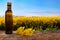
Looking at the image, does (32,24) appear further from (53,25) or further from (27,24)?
(53,25)

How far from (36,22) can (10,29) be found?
129cm

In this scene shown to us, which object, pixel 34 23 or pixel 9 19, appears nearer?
pixel 9 19

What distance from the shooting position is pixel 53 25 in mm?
4156

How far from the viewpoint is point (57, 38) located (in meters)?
2.25

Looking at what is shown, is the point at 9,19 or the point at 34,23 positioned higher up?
the point at 9,19

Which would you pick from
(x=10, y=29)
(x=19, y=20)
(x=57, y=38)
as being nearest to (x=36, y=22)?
(x=19, y=20)

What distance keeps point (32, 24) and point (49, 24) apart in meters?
0.40

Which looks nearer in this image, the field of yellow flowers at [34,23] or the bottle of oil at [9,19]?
the bottle of oil at [9,19]

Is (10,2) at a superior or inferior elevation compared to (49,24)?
superior

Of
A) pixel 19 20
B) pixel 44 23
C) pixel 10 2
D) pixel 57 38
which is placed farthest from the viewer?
pixel 44 23

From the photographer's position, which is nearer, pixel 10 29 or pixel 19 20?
pixel 10 29

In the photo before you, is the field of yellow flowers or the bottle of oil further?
the field of yellow flowers

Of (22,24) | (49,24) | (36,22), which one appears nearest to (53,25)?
(49,24)

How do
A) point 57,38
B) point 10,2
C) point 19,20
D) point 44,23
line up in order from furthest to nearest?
point 44,23 < point 19,20 < point 10,2 < point 57,38
